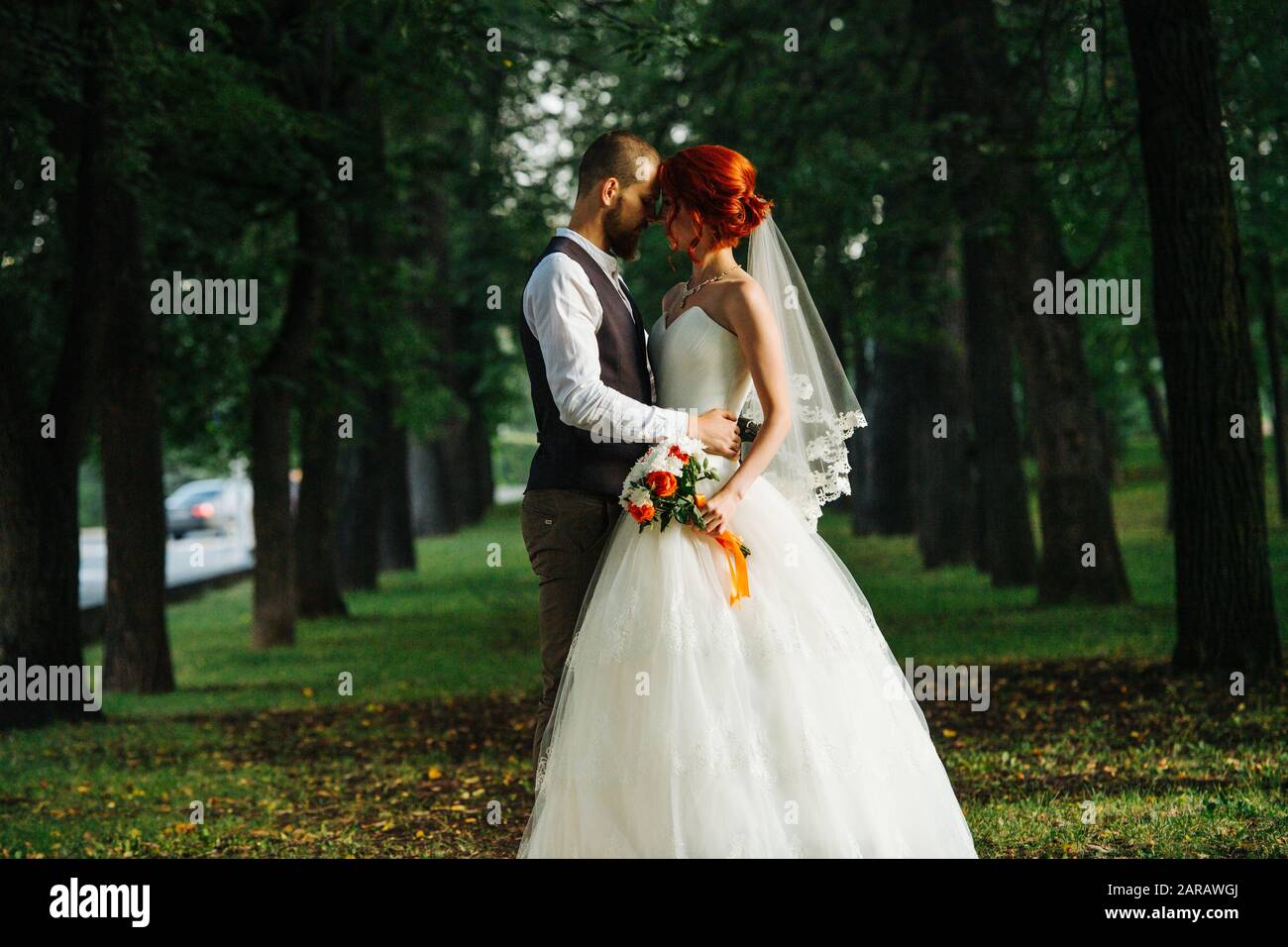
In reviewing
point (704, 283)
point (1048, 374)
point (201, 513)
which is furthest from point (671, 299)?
point (201, 513)

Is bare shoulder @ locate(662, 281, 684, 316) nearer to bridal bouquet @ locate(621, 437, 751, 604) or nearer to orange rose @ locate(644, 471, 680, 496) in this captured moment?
bridal bouquet @ locate(621, 437, 751, 604)

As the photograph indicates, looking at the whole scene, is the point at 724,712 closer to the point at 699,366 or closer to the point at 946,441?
the point at 699,366

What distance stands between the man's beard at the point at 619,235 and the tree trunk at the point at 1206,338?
544 centimetres

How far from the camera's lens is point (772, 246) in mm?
5352

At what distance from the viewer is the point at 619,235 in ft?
16.3

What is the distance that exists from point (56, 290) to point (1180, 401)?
9.47 m

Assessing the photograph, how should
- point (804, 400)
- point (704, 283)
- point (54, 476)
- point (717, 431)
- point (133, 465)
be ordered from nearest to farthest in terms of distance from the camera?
1. point (717, 431)
2. point (704, 283)
3. point (804, 400)
4. point (54, 476)
5. point (133, 465)

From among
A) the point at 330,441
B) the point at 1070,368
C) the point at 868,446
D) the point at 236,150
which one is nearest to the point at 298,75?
the point at 236,150

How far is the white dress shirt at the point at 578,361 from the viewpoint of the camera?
4.61 metres

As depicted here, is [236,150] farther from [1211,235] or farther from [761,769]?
[761,769]

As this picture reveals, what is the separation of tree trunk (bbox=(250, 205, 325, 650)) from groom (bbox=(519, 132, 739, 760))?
919 centimetres

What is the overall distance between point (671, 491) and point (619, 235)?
0.92 m

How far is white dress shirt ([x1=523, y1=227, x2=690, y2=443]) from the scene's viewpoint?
4605 mm

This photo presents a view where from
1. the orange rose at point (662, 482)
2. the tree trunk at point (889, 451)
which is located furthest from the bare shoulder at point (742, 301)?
the tree trunk at point (889, 451)
